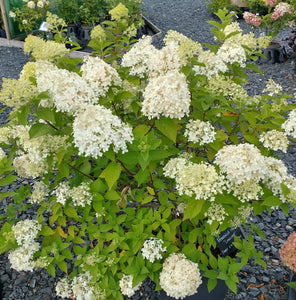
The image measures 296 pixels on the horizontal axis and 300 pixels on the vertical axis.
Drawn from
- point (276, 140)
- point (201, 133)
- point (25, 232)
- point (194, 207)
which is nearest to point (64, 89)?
point (201, 133)

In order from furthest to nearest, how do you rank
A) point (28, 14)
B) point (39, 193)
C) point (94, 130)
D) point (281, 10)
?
point (28, 14) → point (281, 10) → point (39, 193) → point (94, 130)

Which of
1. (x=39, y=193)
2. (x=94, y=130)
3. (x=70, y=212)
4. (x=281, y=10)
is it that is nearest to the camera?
(x=94, y=130)

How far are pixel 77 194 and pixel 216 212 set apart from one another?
788 mm

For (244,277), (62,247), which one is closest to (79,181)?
(62,247)

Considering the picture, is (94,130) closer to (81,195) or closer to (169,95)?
(169,95)

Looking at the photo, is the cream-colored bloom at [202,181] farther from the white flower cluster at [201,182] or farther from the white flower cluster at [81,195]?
the white flower cluster at [81,195]

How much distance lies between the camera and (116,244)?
6.03ft

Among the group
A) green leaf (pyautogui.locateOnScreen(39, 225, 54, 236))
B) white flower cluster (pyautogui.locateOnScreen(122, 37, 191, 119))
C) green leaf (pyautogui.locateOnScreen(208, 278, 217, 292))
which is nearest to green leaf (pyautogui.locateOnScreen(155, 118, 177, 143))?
white flower cluster (pyautogui.locateOnScreen(122, 37, 191, 119))

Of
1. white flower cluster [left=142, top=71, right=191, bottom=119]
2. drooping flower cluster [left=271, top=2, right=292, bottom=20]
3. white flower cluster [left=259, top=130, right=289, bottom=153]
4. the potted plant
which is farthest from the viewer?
the potted plant

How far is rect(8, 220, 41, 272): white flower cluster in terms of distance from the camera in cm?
191

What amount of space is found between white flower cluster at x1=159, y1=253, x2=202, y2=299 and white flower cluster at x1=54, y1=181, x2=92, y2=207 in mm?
603

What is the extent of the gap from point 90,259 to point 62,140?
741 millimetres

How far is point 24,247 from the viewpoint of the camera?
1.95 m

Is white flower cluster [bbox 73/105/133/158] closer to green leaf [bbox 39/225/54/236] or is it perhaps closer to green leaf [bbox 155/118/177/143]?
green leaf [bbox 155/118/177/143]
